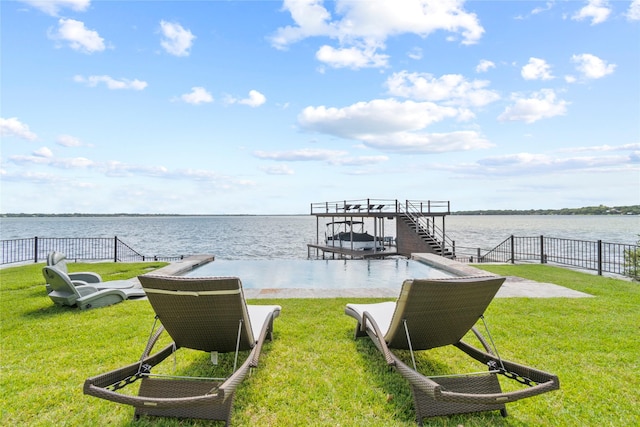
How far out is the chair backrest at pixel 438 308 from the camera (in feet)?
9.11

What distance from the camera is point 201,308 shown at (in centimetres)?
277

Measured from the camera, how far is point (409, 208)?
22.6 metres

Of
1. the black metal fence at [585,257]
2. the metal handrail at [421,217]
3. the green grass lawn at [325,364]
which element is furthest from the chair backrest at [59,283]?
the metal handrail at [421,217]

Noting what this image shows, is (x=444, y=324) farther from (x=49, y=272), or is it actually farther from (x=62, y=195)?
(x=62, y=195)

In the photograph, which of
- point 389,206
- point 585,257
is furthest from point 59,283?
point 585,257

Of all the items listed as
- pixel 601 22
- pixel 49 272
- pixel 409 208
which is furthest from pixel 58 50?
pixel 409 208

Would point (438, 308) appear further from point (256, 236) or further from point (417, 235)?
point (256, 236)

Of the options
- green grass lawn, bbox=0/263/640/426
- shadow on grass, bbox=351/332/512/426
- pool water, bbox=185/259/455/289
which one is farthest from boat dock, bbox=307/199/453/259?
shadow on grass, bbox=351/332/512/426

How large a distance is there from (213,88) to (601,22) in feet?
41.1

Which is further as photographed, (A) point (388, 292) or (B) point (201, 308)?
(A) point (388, 292)

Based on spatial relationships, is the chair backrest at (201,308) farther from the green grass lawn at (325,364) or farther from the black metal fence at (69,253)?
the black metal fence at (69,253)

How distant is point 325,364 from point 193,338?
1.29 m

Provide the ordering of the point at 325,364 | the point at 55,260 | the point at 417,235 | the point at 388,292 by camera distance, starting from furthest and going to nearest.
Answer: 1. the point at 417,235
2. the point at 388,292
3. the point at 55,260
4. the point at 325,364

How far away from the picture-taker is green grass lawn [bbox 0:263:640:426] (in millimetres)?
2562
